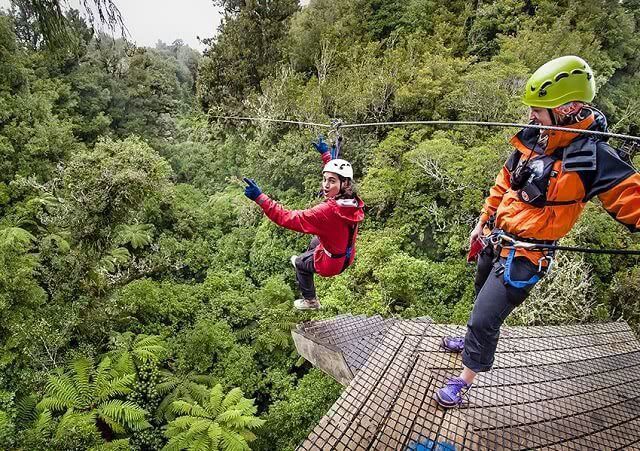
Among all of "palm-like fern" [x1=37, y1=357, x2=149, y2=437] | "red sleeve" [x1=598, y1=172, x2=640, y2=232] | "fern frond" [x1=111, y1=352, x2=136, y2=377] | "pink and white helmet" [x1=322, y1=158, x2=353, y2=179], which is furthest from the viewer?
"fern frond" [x1=111, y1=352, x2=136, y2=377]

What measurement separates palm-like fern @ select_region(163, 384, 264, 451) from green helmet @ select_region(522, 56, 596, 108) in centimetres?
632

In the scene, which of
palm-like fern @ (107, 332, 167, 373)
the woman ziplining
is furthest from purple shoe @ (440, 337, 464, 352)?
palm-like fern @ (107, 332, 167, 373)

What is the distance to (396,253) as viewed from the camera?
9.14 metres

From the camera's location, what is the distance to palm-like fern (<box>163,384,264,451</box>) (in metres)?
6.23

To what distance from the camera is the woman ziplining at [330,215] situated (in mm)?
3293

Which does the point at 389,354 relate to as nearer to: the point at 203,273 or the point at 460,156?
the point at 460,156

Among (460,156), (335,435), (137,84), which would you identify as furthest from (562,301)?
(137,84)

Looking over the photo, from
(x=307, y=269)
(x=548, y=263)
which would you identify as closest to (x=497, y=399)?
(x=548, y=263)

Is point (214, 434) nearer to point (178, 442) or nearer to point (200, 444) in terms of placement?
point (200, 444)

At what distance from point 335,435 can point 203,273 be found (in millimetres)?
9074

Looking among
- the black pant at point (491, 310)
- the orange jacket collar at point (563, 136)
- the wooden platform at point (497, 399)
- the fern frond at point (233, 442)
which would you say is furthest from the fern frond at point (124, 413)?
the orange jacket collar at point (563, 136)

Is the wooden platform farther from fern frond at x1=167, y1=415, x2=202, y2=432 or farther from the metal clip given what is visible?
fern frond at x1=167, y1=415, x2=202, y2=432

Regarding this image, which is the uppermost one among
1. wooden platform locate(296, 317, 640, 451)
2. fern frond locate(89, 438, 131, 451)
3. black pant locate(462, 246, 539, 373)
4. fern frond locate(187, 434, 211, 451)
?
black pant locate(462, 246, 539, 373)

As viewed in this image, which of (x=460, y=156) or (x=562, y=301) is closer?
(x=562, y=301)
